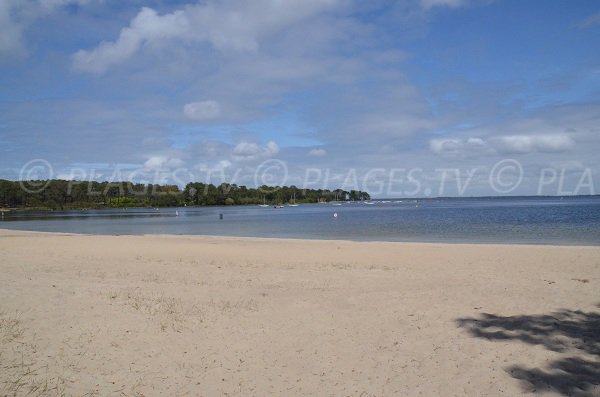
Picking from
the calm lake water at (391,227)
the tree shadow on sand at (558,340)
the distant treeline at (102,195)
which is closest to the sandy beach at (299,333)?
the tree shadow on sand at (558,340)

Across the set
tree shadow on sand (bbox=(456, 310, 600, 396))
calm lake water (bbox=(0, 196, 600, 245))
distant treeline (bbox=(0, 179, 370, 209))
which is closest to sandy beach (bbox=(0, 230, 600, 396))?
tree shadow on sand (bbox=(456, 310, 600, 396))

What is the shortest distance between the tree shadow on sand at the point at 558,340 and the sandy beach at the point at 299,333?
1.1 inches

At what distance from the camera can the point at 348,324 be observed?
25.8 feet

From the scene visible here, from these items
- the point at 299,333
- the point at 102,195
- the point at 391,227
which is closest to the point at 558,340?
the point at 299,333

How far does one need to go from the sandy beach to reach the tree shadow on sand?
3 cm

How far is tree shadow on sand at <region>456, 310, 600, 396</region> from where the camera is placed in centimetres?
537

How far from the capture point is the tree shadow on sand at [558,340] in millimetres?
5367

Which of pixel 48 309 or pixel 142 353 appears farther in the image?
pixel 48 309

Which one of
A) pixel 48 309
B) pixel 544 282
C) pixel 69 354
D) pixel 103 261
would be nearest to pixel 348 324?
pixel 69 354

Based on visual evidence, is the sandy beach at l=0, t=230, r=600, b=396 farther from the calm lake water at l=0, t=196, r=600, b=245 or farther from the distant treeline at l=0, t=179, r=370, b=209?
the distant treeline at l=0, t=179, r=370, b=209

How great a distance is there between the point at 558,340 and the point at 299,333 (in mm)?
3836

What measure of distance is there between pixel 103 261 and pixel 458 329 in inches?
482

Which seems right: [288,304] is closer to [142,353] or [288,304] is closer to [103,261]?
[142,353]

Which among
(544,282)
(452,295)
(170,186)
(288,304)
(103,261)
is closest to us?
(288,304)
